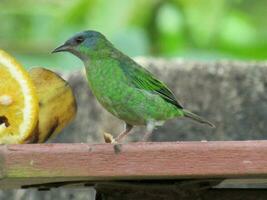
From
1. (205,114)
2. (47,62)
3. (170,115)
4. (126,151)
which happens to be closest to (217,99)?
(205,114)

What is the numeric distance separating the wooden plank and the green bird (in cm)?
77

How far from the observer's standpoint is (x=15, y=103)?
3338 mm

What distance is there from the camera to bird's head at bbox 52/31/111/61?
3883mm

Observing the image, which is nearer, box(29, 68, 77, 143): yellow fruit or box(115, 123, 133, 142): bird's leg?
box(29, 68, 77, 143): yellow fruit

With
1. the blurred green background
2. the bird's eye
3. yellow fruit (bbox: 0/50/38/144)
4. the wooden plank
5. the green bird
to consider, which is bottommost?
the wooden plank

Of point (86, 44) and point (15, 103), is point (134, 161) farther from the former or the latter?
point (86, 44)

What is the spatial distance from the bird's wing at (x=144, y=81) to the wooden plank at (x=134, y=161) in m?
0.95

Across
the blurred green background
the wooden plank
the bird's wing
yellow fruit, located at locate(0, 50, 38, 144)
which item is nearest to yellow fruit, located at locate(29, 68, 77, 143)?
yellow fruit, located at locate(0, 50, 38, 144)

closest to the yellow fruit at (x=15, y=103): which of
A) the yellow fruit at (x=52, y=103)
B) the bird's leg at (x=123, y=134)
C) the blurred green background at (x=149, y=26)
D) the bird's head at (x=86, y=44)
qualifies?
the yellow fruit at (x=52, y=103)

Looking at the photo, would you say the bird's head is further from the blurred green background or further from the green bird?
the blurred green background

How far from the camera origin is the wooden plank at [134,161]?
2789 millimetres

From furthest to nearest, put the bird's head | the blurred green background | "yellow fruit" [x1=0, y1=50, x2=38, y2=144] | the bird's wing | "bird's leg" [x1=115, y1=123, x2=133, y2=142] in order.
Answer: the blurred green background < the bird's head < the bird's wing < "bird's leg" [x1=115, y1=123, x2=133, y2=142] < "yellow fruit" [x1=0, y1=50, x2=38, y2=144]

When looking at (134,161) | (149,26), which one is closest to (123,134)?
(134,161)

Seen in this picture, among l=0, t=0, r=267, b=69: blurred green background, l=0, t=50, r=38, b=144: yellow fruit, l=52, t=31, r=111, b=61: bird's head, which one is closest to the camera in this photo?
l=0, t=50, r=38, b=144: yellow fruit
